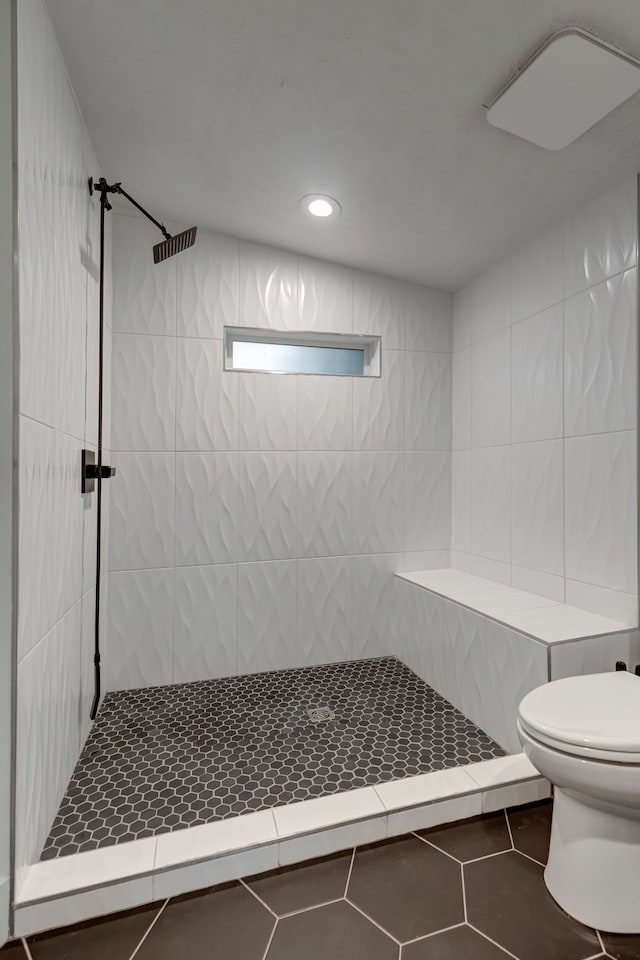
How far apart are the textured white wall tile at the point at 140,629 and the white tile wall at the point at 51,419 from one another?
419 millimetres

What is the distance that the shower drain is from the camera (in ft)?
6.79

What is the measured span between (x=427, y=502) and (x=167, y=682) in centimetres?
170

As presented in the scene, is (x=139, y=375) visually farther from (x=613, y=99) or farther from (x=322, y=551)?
(x=613, y=99)

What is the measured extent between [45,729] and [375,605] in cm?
174

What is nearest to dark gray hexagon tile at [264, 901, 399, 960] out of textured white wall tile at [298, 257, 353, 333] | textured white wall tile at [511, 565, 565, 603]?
textured white wall tile at [511, 565, 565, 603]

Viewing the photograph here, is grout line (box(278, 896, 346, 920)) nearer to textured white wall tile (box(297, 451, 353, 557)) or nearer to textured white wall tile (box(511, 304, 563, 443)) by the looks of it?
textured white wall tile (box(297, 451, 353, 557))

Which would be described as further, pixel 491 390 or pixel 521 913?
pixel 491 390

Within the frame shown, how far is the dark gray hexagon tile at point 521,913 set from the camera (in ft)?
3.71

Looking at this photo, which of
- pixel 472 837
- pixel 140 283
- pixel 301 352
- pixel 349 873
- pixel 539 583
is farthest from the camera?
pixel 301 352

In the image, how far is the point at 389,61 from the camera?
1.37 m

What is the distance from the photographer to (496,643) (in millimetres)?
1928

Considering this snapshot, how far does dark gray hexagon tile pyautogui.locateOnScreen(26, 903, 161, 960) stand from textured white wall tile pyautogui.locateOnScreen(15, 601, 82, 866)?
19cm

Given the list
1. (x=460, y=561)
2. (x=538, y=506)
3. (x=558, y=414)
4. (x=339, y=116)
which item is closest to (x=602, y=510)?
(x=538, y=506)

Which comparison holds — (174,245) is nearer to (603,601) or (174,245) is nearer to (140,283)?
(140,283)
